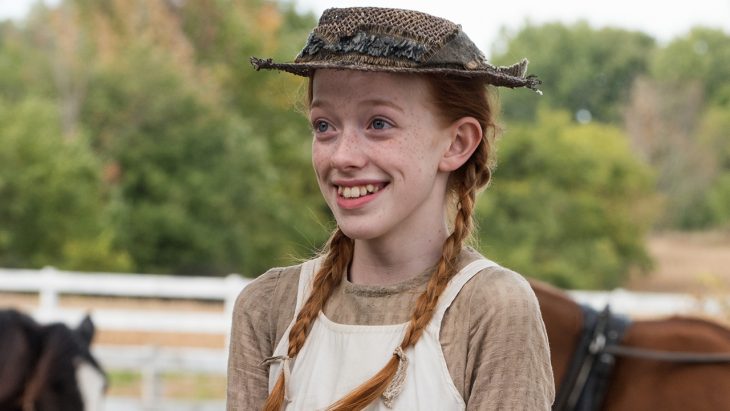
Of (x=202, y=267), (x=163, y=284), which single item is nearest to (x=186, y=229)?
(x=202, y=267)

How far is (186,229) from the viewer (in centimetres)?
2762

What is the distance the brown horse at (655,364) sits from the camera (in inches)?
160

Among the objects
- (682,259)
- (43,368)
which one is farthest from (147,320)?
(682,259)

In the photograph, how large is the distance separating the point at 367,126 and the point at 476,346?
0.35 metres

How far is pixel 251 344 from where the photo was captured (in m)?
1.73

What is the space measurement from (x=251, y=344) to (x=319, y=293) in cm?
14

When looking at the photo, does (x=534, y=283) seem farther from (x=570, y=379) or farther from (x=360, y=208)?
(x=360, y=208)

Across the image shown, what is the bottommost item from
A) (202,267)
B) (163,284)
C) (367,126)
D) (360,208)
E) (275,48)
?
(360,208)

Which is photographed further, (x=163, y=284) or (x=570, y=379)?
(x=163, y=284)

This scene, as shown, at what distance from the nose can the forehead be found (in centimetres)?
6

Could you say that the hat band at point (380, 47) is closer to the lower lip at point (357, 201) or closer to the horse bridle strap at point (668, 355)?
the lower lip at point (357, 201)

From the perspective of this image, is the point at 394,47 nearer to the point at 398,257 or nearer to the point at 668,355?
the point at 398,257

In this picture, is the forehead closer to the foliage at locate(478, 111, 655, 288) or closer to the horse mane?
the horse mane

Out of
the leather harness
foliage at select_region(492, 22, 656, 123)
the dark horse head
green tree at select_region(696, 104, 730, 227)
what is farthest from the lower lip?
foliage at select_region(492, 22, 656, 123)
